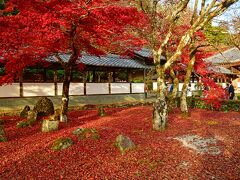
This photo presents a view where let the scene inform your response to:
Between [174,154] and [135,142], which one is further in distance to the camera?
[135,142]

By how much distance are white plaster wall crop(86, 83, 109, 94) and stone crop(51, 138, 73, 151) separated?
47.2ft

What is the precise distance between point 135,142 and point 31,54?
882 cm

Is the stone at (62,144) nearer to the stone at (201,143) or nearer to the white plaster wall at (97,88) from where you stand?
the stone at (201,143)

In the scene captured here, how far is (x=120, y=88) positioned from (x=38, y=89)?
28.2ft

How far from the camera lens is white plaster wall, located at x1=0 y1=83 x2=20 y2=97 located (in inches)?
694

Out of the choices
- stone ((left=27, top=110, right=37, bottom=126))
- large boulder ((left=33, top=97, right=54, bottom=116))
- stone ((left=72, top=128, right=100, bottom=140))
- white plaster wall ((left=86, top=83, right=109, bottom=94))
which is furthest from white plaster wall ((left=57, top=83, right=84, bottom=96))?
stone ((left=72, top=128, right=100, bottom=140))

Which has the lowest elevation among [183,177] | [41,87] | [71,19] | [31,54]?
[183,177]

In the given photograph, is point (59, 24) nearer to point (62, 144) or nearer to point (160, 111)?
point (62, 144)

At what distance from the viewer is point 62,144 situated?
27.0 feet

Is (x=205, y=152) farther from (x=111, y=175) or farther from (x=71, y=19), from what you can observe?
(x=71, y=19)

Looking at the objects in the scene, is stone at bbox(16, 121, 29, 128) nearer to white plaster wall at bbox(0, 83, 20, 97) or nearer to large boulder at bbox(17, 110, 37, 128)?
large boulder at bbox(17, 110, 37, 128)

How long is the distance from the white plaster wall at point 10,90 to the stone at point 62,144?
11105 millimetres

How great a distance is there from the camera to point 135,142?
885 cm

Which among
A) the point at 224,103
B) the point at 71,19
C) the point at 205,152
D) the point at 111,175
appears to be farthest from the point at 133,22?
the point at 224,103
